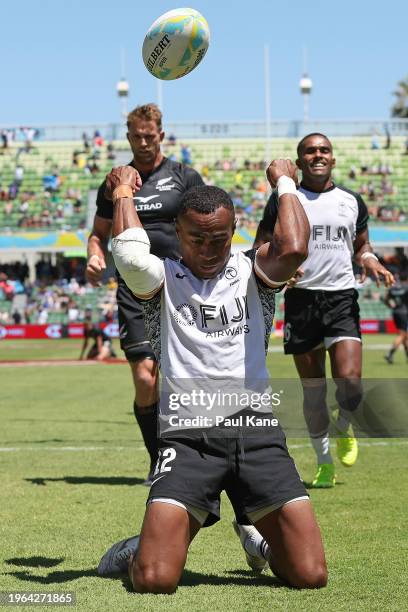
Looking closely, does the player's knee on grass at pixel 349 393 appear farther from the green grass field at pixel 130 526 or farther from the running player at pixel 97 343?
the running player at pixel 97 343

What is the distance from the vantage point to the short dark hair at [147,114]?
738 cm

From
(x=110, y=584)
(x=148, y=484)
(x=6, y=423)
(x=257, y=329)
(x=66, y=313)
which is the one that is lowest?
(x=66, y=313)

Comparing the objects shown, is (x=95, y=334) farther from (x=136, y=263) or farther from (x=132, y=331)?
(x=136, y=263)

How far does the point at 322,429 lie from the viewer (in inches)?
289

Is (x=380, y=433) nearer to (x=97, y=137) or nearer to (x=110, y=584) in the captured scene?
(x=110, y=584)

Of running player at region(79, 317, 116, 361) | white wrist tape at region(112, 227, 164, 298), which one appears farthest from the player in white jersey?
running player at region(79, 317, 116, 361)

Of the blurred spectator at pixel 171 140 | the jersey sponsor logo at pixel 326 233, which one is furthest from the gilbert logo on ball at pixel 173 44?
the blurred spectator at pixel 171 140

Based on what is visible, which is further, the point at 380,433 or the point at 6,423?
the point at 6,423

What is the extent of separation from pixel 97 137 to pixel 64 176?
265cm

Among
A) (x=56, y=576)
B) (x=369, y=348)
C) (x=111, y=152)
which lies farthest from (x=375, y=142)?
(x=56, y=576)

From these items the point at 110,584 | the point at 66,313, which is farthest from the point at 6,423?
the point at 66,313

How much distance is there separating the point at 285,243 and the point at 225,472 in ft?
3.61

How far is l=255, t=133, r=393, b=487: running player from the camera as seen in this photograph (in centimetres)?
760

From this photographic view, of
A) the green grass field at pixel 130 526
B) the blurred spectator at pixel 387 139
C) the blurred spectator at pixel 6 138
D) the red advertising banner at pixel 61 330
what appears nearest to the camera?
the green grass field at pixel 130 526
